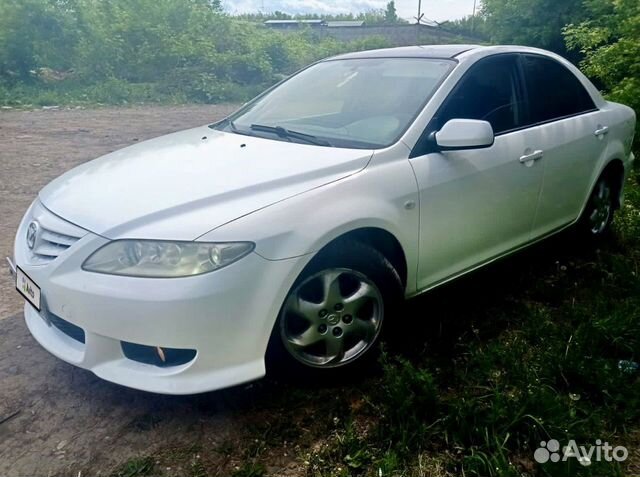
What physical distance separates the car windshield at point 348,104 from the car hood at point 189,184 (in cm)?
19

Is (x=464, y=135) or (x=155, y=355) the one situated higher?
(x=464, y=135)

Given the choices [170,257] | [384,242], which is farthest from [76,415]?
[384,242]

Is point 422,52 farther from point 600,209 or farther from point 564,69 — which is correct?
point 600,209

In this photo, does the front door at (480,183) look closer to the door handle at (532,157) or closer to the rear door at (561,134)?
the door handle at (532,157)

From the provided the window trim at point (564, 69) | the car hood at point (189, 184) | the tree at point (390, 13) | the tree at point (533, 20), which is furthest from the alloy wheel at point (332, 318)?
the tree at point (390, 13)

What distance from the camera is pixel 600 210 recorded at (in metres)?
4.09

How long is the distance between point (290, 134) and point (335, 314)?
1.05 meters

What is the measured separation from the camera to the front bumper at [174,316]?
6.45ft

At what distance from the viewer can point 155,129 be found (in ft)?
30.6

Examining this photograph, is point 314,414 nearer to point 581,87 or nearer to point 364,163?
point 364,163

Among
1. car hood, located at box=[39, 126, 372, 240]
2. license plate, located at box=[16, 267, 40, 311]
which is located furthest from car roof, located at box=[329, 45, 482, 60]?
license plate, located at box=[16, 267, 40, 311]

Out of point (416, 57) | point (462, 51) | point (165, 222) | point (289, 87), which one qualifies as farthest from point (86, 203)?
point (462, 51)

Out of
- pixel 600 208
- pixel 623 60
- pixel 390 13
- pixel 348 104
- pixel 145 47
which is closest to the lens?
pixel 348 104

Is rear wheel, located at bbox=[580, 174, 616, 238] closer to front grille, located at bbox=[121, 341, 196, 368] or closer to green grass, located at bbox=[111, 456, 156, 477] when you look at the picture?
front grille, located at bbox=[121, 341, 196, 368]
